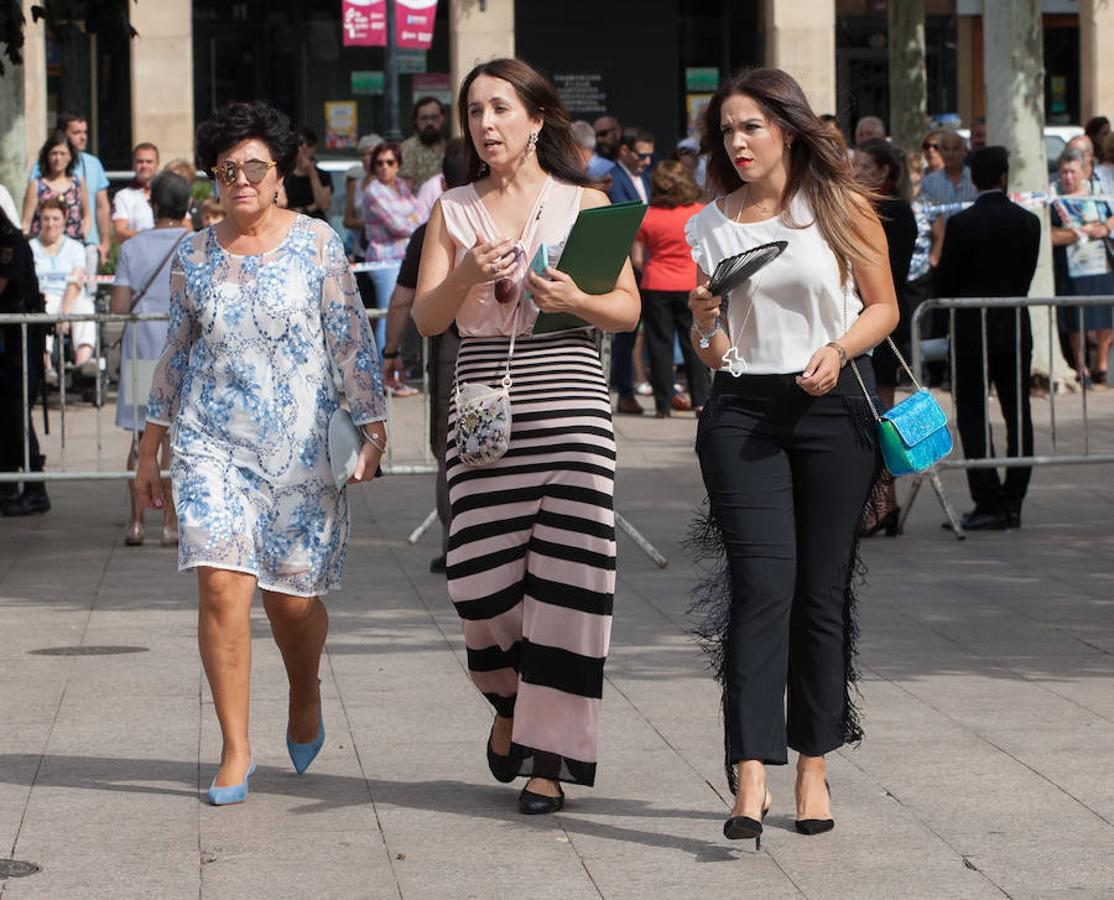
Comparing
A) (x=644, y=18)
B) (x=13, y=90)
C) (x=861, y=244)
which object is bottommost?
(x=861, y=244)

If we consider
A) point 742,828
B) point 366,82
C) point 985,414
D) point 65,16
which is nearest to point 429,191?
point 65,16

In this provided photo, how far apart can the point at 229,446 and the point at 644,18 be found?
2881 cm

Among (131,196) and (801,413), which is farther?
(131,196)

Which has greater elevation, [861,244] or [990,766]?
[861,244]

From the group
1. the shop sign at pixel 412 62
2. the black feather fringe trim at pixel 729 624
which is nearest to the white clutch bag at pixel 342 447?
the black feather fringe trim at pixel 729 624

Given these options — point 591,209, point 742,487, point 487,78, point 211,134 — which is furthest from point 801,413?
point 211,134

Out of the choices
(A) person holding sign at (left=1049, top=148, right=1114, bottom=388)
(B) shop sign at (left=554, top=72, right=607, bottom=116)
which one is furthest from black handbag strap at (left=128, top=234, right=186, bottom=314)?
(B) shop sign at (left=554, top=72, right=607, bottom=116)

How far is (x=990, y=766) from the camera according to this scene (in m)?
6.61

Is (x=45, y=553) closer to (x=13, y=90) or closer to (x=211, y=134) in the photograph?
(x=211, y=134)

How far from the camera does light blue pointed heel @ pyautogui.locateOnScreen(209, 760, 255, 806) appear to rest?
20.4ft

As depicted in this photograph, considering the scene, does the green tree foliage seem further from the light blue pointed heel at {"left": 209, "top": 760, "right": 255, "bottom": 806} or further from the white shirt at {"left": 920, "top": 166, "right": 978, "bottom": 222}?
the white shirt at {"left": 920, "top": 166, "right": 978, "bottom": 222}

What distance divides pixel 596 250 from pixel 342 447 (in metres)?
0.93

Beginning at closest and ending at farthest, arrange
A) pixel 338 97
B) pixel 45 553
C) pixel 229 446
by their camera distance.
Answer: pixel 229 446 → pixel 45 553 → pixel 338 97

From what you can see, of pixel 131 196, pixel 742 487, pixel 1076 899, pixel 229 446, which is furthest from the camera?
pixel 131 196
